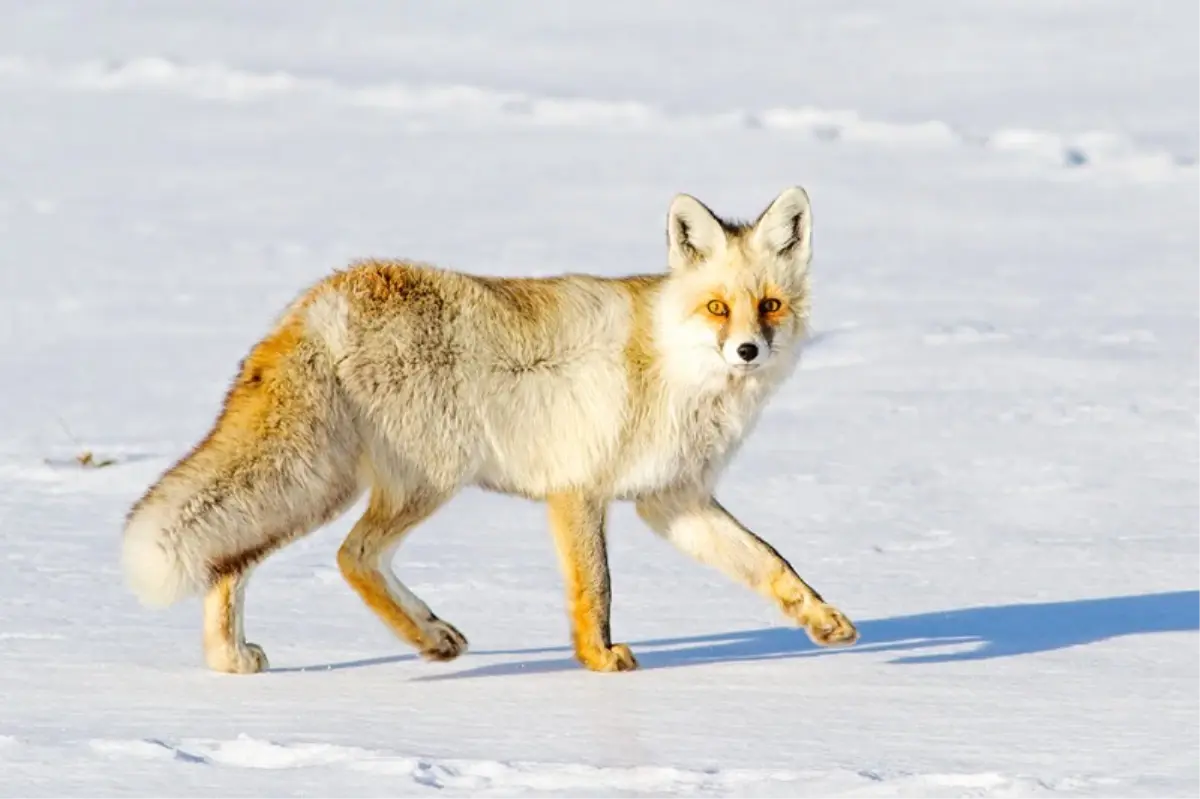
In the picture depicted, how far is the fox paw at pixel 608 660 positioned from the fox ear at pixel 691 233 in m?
1.24

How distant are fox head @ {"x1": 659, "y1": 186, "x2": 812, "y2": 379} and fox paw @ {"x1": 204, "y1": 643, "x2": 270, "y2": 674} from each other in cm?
152

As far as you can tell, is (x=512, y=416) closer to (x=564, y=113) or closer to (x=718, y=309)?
(x=718, y=309)

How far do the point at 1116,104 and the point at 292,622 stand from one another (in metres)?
14.3

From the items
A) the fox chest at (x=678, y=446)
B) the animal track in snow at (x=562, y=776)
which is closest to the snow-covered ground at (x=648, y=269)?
the animal track in snow at (x=562, y=776)

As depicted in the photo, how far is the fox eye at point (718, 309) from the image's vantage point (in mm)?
5887

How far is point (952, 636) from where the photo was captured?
19.7 ft

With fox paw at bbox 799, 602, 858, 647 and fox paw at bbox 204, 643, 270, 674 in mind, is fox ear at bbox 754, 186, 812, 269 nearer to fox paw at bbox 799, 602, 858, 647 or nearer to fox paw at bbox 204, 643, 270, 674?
fox paw at bbox 799, 602, 858, 647

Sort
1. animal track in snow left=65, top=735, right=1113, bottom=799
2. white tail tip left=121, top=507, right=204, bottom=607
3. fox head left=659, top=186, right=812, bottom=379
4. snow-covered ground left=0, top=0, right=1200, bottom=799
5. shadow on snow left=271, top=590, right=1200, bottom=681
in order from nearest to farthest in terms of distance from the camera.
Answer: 1. animal track in snow left=65, top=735, right=1113, bottom=799
2. snow-covered ground left=0, top=0, right=1200, bottom=799
3. white tail tip left=121, top=507, right=204, bottom=607
4. shadow on snow left=271, top=590, right=1200, bottom=681
5. fox head left=659, top=186, right=812, bottom=379

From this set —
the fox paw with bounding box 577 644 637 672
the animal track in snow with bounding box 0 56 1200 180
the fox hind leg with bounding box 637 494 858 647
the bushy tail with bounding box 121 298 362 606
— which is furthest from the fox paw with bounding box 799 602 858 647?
the animal track in snow with bounding box 0 56 1200 180

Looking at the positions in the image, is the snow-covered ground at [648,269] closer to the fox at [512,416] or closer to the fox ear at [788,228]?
the fox at [512,416]

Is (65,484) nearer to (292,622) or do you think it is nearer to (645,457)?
(292,622)

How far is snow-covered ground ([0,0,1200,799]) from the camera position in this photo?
15.1 ft

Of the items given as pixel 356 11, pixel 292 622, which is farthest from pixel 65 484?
pixel 356 11

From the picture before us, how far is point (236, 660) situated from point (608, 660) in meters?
1.04
